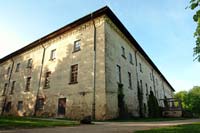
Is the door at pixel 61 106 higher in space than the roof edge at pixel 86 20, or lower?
lower

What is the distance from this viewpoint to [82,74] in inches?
599

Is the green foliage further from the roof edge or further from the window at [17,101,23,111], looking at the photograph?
the window at [17,101,23,111]

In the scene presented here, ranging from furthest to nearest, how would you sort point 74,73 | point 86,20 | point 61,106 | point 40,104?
1. point 40,104
2. point 86,20
3. point 74,73
4. point 61,106

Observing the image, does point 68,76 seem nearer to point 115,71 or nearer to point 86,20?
point 115,71

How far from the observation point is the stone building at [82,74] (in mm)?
14099

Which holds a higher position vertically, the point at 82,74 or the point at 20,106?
the point at 82,74

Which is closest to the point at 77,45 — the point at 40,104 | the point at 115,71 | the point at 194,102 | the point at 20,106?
the point at 115,71

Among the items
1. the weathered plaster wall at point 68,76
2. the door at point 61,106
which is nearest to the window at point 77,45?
the weathered plaster wall at point 68,76

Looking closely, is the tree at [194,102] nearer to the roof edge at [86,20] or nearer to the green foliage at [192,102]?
the green foliage at [192,102]

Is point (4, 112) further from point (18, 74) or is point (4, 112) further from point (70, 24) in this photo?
point (70, 24)

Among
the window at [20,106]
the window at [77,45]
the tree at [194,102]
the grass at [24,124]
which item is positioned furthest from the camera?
the tree at [194,102]

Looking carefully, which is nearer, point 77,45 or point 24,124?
point 24,124

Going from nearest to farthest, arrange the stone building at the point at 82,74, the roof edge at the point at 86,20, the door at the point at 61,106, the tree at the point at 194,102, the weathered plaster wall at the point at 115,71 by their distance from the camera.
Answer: the weathered plaster wall at the point at 115,71 < the stone building at the point at 82,74 < the door at the point at 61,106 < the roof edge at the point at 86,20 < the tree at the point at 194,102

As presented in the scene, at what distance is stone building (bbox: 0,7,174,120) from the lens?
14099 mm
